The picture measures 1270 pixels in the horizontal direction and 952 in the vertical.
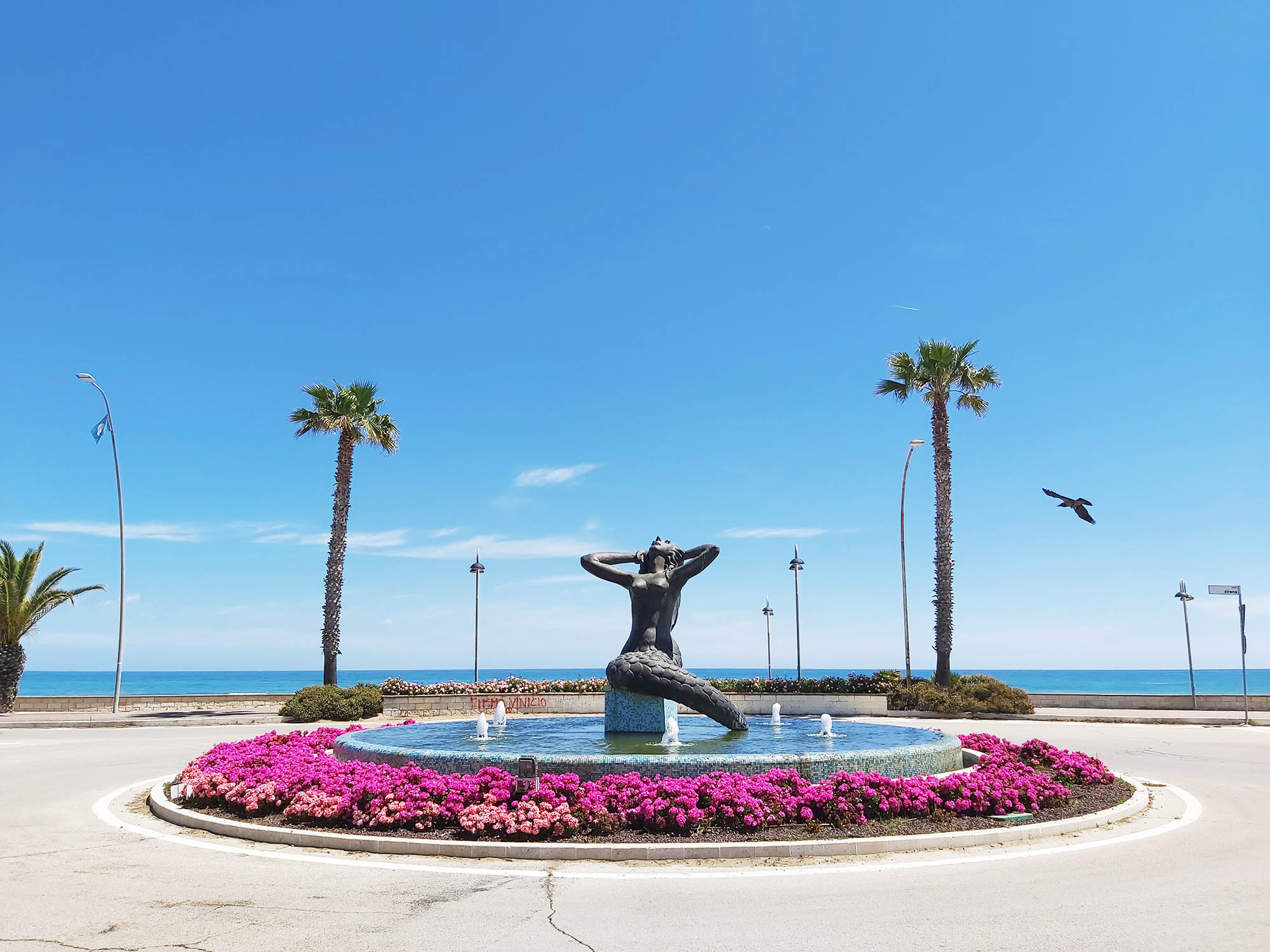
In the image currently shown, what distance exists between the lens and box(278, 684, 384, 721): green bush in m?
28.0

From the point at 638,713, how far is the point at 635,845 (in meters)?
6.58

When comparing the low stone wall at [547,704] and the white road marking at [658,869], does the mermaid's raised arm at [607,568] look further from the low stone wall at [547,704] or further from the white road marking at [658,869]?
the low stone wall at [547,704]

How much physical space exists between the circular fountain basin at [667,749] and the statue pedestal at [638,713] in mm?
186

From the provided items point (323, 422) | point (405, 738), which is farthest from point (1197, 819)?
point (323, 422)

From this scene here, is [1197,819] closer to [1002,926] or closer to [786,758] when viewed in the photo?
[786,758]

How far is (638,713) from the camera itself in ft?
49.2

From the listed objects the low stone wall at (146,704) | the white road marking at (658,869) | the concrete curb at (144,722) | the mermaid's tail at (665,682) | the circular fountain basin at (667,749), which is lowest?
the low stone wall at (146,704)

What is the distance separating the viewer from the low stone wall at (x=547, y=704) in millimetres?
30734

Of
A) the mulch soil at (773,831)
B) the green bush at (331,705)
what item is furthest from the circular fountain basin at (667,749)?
the green bush at (331,705)

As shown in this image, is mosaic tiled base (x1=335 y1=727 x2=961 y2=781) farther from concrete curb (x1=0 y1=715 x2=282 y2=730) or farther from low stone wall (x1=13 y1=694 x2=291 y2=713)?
low stone wall (x1=13 y1=694 x2=291 y2=713)

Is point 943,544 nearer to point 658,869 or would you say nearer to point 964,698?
point 964,698

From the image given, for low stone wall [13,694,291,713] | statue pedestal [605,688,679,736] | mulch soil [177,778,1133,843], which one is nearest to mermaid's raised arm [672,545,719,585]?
statue pedestal [605,688,679,736]

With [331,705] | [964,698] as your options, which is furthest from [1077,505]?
[331,705]

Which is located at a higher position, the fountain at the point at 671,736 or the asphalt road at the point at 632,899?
the fountain at the point at 671,736
